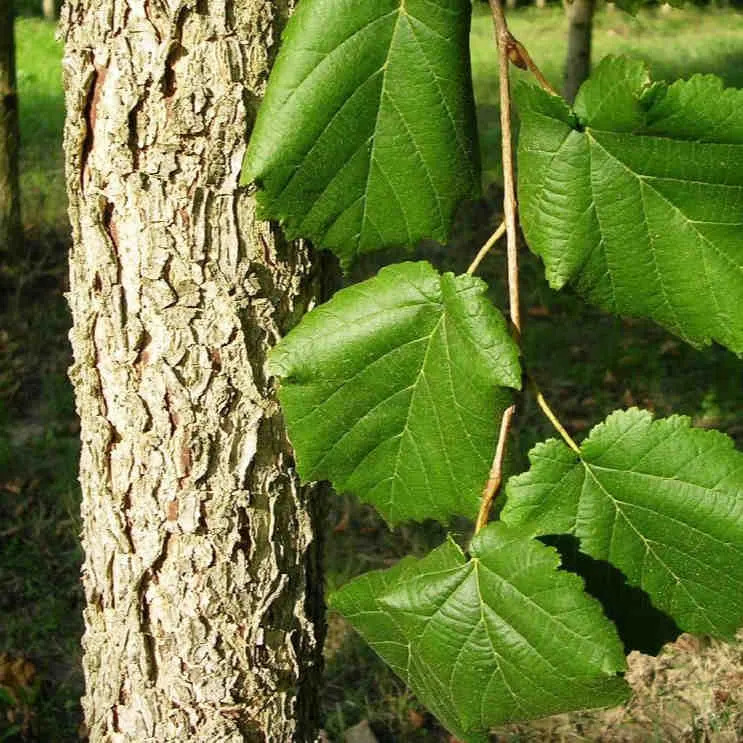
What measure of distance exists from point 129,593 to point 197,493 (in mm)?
230

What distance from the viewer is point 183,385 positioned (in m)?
1.45

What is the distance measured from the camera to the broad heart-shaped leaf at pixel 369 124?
3.28ft

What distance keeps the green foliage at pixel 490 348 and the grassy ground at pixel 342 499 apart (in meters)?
0.13

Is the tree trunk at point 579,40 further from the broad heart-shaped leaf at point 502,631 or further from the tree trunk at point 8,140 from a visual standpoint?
the broad heart-shaped leaf at point 502,631

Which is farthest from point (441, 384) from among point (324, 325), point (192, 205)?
point (192, 205)

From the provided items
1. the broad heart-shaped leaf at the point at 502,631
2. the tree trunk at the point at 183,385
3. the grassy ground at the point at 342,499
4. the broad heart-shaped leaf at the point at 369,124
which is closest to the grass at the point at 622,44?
the grassy ground at the point at 342,499

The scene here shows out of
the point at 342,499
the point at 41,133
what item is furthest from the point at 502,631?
the point at 41,133

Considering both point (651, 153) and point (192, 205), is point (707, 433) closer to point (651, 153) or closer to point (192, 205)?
point (651, 153)

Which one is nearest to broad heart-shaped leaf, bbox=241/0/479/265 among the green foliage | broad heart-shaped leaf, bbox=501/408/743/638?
the green foliage

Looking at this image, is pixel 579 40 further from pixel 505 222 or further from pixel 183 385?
pixel 505 222

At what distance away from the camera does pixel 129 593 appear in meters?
1.60

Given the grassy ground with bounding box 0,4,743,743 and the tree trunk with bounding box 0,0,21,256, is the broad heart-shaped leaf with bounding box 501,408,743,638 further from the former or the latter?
the tree trunk with bounding box 0,0,21,256

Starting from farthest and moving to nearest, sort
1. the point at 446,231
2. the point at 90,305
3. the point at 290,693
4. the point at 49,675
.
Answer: the point at 49,675 → the point at 290,693 → the point at 90,305 → the point at 446,231

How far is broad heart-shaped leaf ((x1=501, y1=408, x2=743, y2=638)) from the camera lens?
977 mm
